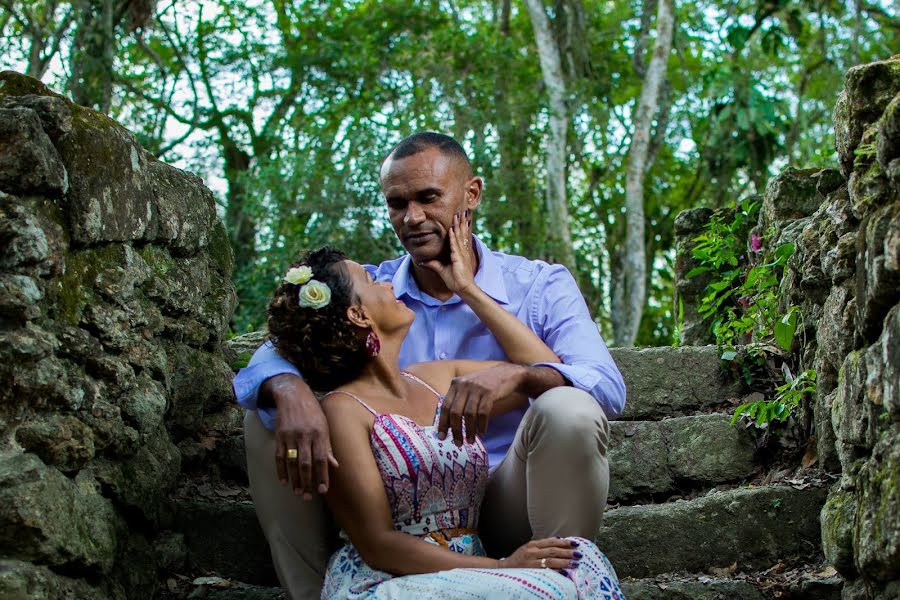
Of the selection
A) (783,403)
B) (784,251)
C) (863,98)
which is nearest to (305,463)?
(863,98)

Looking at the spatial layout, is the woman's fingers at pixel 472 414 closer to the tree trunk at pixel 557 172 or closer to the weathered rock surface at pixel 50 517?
the weathered rock surface at pixel 50 517

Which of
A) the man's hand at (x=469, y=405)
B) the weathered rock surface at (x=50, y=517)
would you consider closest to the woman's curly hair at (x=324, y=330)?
the man's hand at (x=469, y=405)

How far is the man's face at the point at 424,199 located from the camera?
136 inches

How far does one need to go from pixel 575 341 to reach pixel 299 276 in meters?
0.85

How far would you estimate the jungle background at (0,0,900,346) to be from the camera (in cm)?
1078

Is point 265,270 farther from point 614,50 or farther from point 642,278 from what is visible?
point 614,50

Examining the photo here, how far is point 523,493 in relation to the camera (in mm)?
2873


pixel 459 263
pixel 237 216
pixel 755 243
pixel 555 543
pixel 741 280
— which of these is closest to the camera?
pixel 555 543

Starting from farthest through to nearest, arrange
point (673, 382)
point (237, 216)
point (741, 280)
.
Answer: point (237, 216) → point (741, 280) → point (673, 382)

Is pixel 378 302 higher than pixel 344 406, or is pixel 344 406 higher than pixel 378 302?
pixel 378 302

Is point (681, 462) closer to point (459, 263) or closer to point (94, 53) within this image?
point (459, 263)

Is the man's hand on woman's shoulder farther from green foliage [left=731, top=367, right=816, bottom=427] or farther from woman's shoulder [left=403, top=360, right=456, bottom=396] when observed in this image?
green foliage [left=731, top=367, right=816, bottom=427]

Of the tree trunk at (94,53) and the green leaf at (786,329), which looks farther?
the tree trunk at (94,53)

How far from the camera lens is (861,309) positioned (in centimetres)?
257
